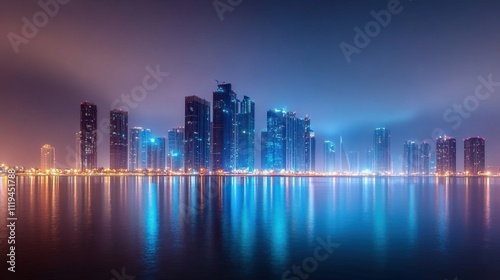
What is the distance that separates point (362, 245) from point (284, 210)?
19.2 m

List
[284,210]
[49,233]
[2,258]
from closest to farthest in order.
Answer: [2,258]
[49,233]
[284,210]

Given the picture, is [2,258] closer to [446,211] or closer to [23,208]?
[23,208]

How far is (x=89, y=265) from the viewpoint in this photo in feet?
67.4

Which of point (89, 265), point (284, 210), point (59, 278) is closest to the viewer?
point (59, 278)

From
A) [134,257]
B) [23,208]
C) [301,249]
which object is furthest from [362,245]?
[23,208]

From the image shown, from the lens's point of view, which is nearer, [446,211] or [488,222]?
[488,222]

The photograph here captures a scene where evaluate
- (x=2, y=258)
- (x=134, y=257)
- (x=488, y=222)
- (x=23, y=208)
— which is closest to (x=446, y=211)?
(x=488, y=222)

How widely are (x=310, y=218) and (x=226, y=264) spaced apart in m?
19.0

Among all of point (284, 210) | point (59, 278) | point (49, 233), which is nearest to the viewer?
point (59, 278)

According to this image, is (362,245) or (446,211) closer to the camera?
(362,245)

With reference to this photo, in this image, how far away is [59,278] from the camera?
60.5 feet

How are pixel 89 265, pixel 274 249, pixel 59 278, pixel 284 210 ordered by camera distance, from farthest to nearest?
pixel 284 210 → pixel 274 249 → pixel 89 265 → pixel 59 278

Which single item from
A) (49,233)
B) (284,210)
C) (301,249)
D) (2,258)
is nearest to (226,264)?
(301,249)

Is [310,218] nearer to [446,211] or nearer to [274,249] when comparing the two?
[274,249]
